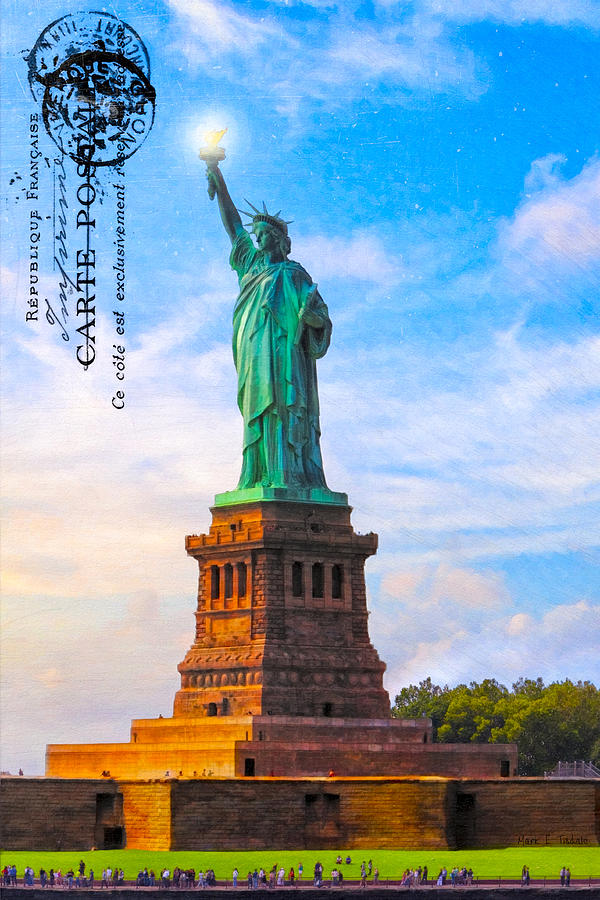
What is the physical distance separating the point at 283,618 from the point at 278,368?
29.7 ft

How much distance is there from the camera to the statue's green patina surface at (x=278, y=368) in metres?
70.2

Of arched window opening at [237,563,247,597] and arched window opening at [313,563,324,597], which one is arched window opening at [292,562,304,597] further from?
arched window opening at [237,563,247,597]

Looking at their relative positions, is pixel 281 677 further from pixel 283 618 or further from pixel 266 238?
pixel 266 238

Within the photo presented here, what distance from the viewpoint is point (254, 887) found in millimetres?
55688

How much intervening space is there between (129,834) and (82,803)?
1.83 metres

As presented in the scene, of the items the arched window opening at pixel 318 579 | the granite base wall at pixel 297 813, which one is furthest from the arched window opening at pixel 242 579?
the granite base wall at pixel 297 813

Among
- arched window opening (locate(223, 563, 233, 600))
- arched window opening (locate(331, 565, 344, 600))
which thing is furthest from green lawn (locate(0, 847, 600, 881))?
arched window opening (locate(223, 563, 233, 600))

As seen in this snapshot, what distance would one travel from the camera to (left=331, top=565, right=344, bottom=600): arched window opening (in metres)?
69.3

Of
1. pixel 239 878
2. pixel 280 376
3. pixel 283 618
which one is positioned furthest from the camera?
pixel 280 376

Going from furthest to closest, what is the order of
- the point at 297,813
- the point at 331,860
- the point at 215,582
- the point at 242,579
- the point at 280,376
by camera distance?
the point at 280,376
the point at 215,582
the point at 242,579
the point at 297,813
the point at 331,860

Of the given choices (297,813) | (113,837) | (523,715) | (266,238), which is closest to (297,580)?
(297,813)

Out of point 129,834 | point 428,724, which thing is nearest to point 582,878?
point 428,724

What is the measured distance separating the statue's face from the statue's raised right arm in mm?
1231

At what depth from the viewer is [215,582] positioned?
229 feet
